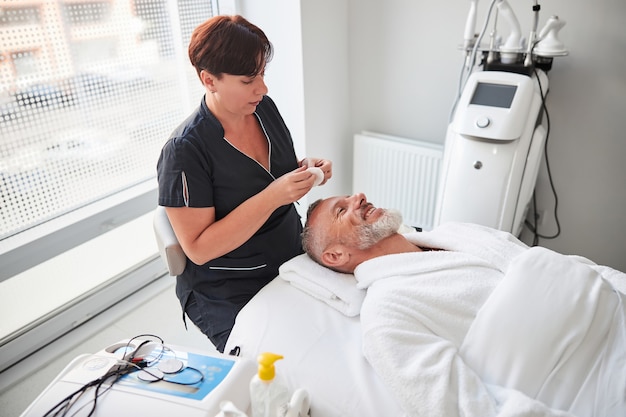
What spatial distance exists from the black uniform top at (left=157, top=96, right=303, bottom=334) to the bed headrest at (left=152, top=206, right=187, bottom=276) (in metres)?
0.08

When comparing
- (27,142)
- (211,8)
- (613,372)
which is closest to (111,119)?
(27,142)

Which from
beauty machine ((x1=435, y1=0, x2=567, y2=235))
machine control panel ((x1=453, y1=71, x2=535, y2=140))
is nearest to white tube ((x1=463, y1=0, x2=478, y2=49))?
beauty machine ((x1=435, y1=0, x2=567, y2=235))

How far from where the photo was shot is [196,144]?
1251mm

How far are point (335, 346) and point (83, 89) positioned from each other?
1413 mm

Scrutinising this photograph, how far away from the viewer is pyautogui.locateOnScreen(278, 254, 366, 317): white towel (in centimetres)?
117

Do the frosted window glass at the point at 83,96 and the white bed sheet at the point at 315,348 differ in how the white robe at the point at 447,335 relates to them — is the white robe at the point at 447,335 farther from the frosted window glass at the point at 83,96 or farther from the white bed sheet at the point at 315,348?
the frosted window glass at the point at 83,96

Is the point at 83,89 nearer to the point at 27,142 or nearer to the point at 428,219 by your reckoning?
the point at 27,142

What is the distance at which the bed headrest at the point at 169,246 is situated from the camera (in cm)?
125

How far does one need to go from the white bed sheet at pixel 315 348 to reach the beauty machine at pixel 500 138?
77 cm

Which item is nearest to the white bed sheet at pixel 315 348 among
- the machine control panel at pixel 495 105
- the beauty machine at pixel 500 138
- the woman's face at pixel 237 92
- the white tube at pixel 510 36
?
the woman's face at pixel 237 92

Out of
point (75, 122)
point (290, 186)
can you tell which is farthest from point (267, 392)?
point (75, 122)

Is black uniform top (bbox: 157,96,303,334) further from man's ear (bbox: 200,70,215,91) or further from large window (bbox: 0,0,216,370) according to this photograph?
large window (bbox: 0,0,216,370)

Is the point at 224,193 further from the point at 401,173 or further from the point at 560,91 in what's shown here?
the point at 560,91

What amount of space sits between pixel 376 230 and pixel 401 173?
1172 mm
